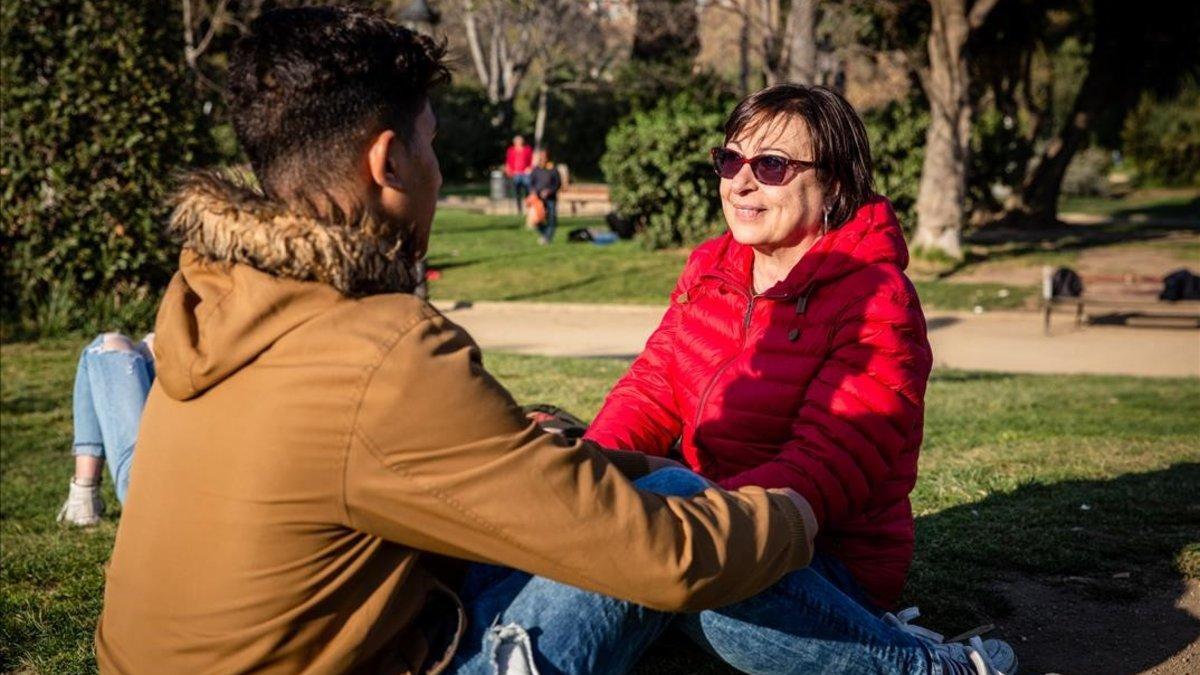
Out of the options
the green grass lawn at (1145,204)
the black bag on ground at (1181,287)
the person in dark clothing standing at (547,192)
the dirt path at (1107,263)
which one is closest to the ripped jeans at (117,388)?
the black bag on ground at (1181,287)

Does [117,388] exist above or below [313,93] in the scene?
below

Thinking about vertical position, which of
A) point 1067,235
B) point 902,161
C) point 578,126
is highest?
point 902,161

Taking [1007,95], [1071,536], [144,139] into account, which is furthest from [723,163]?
[1007,95]

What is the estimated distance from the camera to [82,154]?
997 centimetres

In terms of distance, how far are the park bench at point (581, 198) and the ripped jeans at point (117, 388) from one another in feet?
77.4

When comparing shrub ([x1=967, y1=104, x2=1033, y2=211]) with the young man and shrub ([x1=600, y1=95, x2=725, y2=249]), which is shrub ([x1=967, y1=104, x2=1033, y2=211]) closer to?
shrub ([x1=600, y1=95, x2=725, y2=249])

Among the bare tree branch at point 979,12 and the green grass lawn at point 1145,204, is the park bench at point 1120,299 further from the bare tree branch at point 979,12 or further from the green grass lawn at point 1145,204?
the green grass lawn at point 1145,204

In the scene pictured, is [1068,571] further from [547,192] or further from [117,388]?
[547,192]

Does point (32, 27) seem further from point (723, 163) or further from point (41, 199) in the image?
point (723, 163)

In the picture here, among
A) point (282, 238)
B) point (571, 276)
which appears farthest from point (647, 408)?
point (571, 276)

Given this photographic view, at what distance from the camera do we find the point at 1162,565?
3941mm

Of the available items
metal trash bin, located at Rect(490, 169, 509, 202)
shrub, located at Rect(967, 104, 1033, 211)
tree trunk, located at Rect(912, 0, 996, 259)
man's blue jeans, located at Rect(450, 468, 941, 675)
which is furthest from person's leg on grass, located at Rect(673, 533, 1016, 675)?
metal trash bin, located at Rect(490, 169, 509, 202)

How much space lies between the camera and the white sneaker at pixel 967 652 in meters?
2.60

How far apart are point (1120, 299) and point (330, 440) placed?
1195 centimetres
